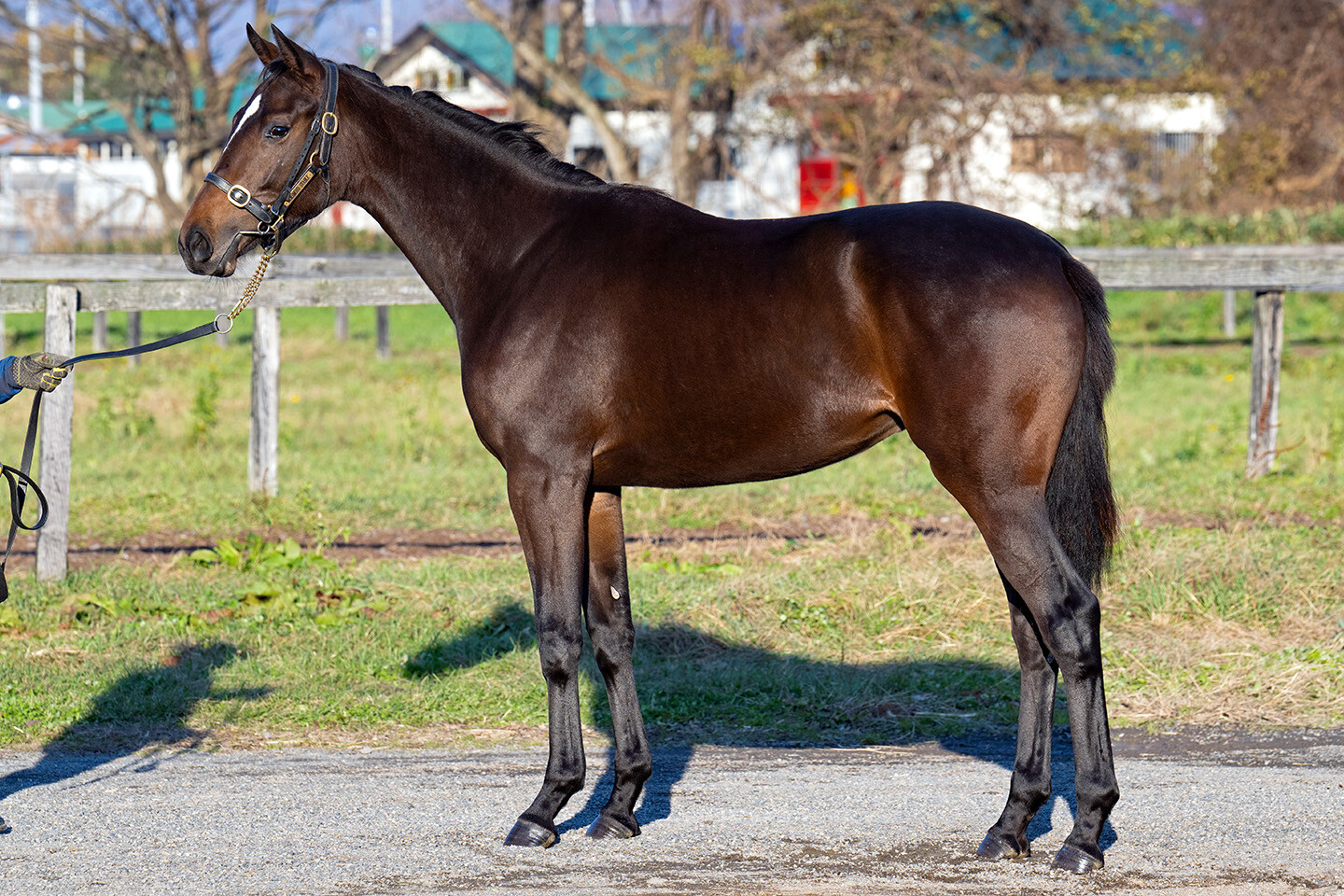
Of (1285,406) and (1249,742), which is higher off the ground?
Answer: (1285,406)

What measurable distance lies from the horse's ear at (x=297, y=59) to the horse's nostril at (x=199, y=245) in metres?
0.60

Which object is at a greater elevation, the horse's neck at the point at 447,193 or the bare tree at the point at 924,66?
the bare tree at the point at 924,66

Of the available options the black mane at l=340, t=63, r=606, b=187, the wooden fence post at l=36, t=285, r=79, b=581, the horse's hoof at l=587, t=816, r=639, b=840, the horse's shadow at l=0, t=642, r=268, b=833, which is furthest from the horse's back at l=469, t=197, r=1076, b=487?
the wooden fence post at l=36, t=285, r=79, b=581

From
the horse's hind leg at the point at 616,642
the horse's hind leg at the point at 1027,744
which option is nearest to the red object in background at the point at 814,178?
the horse's hind leg at the point at 616,642

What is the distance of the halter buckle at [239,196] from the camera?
4133 mm

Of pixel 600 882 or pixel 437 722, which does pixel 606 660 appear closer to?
pixel 600 882

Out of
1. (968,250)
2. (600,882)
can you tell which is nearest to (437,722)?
(600,882)

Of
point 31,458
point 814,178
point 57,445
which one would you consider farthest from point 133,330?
point 814,178

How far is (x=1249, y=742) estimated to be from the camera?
4.88 m

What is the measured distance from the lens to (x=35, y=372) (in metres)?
3.95

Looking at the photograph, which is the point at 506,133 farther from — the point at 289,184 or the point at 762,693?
the point at 762,693

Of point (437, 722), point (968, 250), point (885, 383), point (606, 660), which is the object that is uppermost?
point (968, 250)

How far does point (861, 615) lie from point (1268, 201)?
24.7 m

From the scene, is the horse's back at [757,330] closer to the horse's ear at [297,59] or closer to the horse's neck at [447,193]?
the horse's neck at [447,193]
